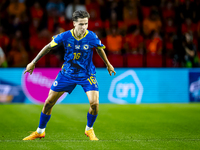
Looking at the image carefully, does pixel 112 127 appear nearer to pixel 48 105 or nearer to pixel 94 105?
pixel 94 105

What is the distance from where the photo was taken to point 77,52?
5641mm

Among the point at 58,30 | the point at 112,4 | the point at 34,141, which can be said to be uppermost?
the point at 112,4

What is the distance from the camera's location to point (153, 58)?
495 inches

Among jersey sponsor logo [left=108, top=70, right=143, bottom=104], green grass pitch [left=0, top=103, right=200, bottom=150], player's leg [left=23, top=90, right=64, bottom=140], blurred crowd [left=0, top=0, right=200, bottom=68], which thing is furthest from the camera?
blurred crowd [left=0, top=0, right=200, bottom=68]

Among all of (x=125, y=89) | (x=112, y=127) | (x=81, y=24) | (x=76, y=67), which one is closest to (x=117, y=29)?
(x=125, y=89)

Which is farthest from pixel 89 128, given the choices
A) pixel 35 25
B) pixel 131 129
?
pixel 35 25

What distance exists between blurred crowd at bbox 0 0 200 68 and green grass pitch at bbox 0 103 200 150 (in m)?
1.78

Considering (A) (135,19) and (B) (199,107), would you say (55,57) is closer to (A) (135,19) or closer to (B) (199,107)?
(A) (135,19)

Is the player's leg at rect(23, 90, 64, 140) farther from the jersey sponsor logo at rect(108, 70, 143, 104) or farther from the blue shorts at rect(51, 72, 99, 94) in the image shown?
the jersey sponsor logo at rect(108, 70, 143, 104)

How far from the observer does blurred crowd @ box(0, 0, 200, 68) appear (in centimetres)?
1233

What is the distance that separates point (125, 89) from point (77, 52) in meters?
6.31

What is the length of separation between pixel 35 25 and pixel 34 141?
27.1 feet

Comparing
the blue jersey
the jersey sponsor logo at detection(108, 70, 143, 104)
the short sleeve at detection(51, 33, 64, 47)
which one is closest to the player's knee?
the blue jersey

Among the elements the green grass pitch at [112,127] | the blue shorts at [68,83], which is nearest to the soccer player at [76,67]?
the blue shorts at [68,83]
